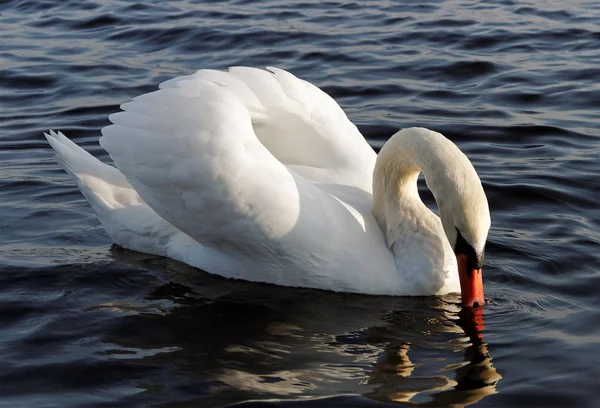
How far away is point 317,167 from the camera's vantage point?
8227mm

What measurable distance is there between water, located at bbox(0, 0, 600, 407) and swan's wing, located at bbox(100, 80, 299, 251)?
57 centimetres

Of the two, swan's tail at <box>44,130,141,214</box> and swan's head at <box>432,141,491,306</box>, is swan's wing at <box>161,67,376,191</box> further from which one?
swan's head at <box>432,141,491,306</box>

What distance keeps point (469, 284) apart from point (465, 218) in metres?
0.50

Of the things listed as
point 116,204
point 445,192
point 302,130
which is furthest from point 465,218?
point 116,204

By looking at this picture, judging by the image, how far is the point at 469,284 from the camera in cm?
708

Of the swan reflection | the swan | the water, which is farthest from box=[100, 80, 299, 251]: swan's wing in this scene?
the swan reflection

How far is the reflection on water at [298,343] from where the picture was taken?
616 centimetres

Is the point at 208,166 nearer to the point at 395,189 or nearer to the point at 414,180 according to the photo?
the point at 395,189

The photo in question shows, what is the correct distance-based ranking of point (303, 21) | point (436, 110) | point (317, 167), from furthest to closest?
point (303, 21) < point (436, 110) < point (317, 167)

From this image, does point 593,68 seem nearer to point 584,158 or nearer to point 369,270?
point 584,158

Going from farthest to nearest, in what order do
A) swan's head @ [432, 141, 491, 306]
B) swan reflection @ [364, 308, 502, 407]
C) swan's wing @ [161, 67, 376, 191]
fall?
swan's wing @ [161, 67, 376, 191]
swan's head @ [432, 141, 491, 306]
swan reflection @ [364, 308, 502, 407]

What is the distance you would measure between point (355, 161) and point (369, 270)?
3.78 ft

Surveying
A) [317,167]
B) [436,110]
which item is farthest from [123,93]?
[317,167]

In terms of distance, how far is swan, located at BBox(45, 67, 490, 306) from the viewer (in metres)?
7.11
